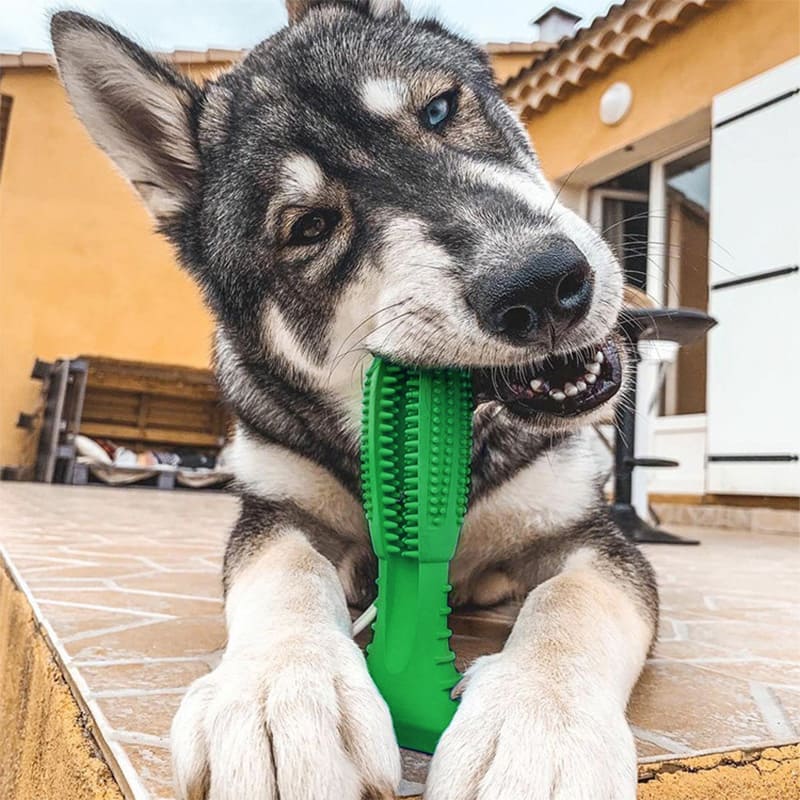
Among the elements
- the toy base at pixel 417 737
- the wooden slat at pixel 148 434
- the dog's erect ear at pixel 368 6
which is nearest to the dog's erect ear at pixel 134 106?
the dog's erect ear at pixel 368 6

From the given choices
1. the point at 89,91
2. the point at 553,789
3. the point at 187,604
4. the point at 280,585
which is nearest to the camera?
the point at 553,789

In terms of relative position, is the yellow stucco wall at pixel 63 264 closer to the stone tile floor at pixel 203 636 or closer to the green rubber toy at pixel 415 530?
the stone tile floor at pixel 203 636

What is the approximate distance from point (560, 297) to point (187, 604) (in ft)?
4.88

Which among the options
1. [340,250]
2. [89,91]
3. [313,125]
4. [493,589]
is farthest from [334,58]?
[493,589]

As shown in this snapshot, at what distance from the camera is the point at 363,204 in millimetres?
1693

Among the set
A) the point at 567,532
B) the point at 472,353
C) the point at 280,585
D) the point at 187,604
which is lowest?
the point at 187,604

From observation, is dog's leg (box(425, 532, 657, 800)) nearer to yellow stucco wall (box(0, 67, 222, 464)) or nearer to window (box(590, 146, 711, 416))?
window (box(590, 146, 711, 416))

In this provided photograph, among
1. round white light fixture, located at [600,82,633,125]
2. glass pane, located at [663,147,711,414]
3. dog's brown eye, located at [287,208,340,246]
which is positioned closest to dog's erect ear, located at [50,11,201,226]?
dog's brown eye, located at [287,208,340,246]

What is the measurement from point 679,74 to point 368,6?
537cm

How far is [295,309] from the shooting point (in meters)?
1.87

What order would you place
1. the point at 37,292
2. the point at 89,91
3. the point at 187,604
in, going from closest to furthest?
→ 1. the point at 89,91
2. the point at 187,604
3. the point at 37,292

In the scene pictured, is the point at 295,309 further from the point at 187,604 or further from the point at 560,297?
the point at 187,604

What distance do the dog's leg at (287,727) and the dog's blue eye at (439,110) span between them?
3.59ft

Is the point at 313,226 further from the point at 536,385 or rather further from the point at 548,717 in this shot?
the point at 548,717
